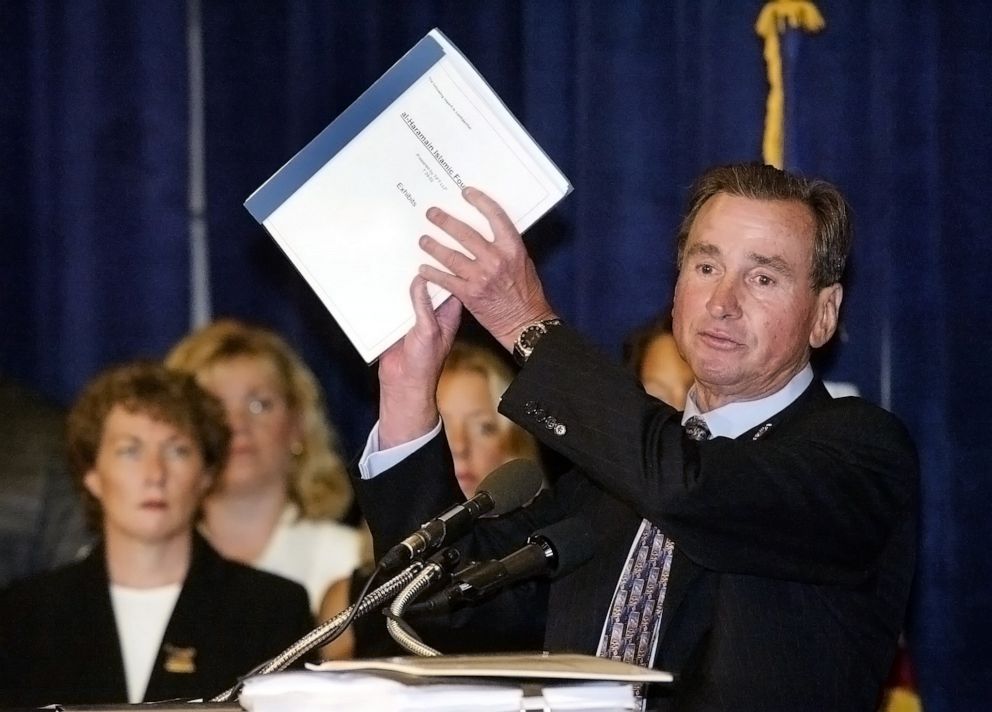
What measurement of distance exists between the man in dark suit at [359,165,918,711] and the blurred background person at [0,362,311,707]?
55.1 inches

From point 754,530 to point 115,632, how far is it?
78.4 inches

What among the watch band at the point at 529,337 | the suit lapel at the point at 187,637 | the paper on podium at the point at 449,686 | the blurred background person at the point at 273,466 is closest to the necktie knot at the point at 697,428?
the watch band at the point at 529,337

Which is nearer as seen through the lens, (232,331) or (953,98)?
(953,98)

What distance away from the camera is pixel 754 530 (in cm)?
165

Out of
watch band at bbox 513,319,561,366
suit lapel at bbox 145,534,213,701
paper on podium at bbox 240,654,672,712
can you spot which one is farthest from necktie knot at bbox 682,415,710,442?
suit lapel at bbox 145,534,213,701

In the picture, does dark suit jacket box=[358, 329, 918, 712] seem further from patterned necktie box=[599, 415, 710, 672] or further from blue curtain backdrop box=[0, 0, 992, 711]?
blue curtain backdrop box=[0, 0, 992, 711]

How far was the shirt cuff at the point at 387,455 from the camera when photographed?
1.95 metres

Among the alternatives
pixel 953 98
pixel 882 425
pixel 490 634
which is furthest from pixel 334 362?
pixel 882 425

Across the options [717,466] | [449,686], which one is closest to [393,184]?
[717,466]

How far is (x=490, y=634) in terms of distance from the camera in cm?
289

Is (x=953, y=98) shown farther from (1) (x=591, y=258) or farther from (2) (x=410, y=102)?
(2) (x=410, y=102)

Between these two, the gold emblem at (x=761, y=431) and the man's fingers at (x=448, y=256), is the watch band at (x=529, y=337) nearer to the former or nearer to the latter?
the man's fingers at (x=448, y=256)

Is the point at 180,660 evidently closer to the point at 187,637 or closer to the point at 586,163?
the point at 187,637

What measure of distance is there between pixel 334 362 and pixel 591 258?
64 cm
